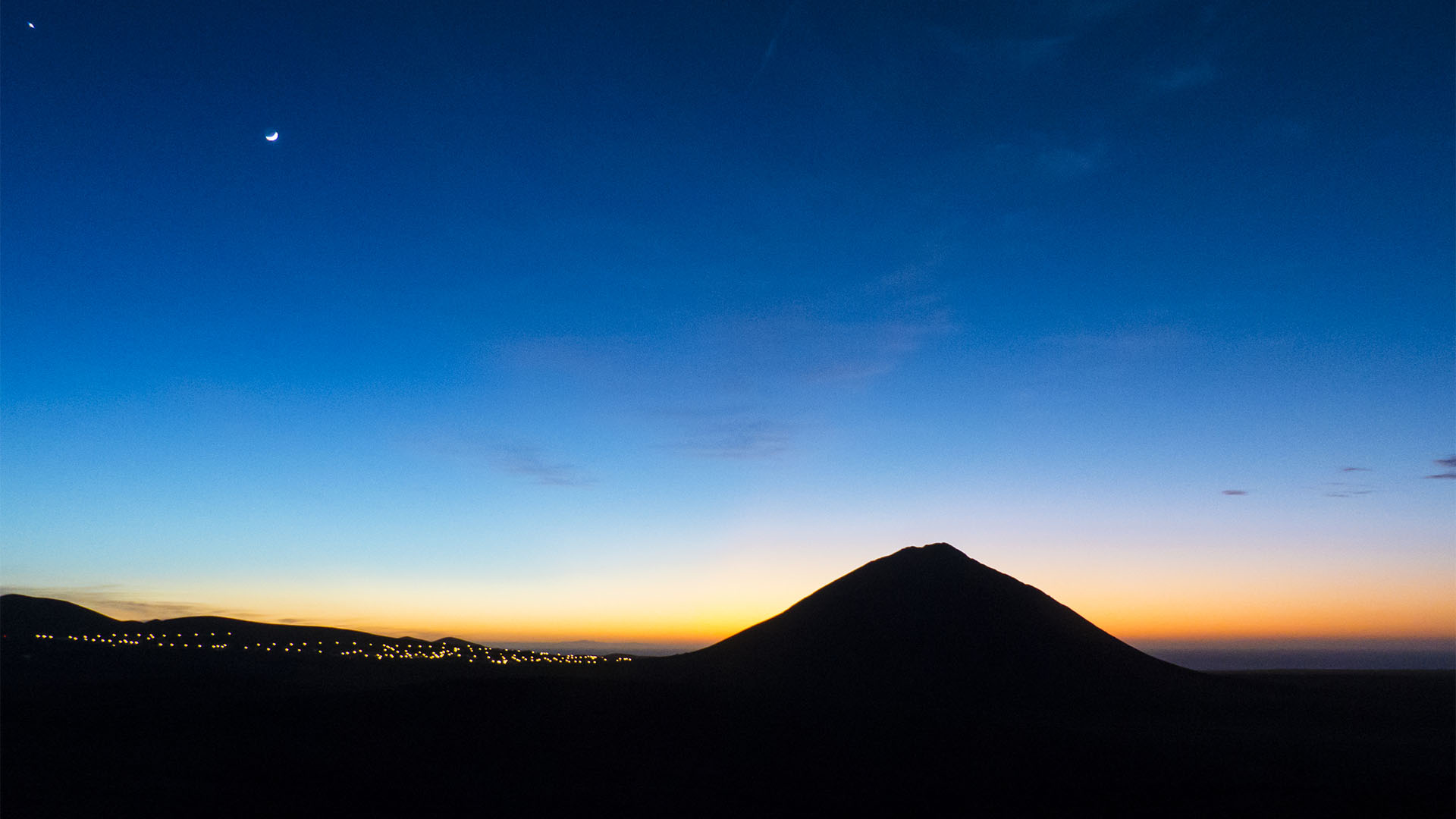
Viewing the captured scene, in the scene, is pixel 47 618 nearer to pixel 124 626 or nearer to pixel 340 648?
pixel 124 626

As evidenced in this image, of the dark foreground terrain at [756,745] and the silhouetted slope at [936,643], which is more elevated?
the silhouetted slope at [936,643]

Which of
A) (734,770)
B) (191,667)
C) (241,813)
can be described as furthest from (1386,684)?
(191,667)

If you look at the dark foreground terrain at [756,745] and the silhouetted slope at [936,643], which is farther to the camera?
the silhouetted slope at [936,643]

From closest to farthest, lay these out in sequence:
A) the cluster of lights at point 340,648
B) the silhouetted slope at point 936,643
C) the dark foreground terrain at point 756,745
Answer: the dark foreground terrain at point 756,745, the silhouetted slope at point 936,643, the cluster of lights at point 340,648

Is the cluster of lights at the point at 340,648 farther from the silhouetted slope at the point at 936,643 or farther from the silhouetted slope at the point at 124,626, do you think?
the silhouetted slope at the point at 936,643

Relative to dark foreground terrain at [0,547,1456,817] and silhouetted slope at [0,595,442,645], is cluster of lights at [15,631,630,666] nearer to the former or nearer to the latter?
silhouetted slope at [0,595,442,645]

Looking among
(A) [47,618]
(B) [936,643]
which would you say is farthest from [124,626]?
(B) [936,643]

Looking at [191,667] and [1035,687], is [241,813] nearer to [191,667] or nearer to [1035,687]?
[1035,687]

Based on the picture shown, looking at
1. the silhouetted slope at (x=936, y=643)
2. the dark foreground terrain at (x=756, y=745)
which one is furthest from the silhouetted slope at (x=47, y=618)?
the silhouetted slope at (x=936, y=643)
